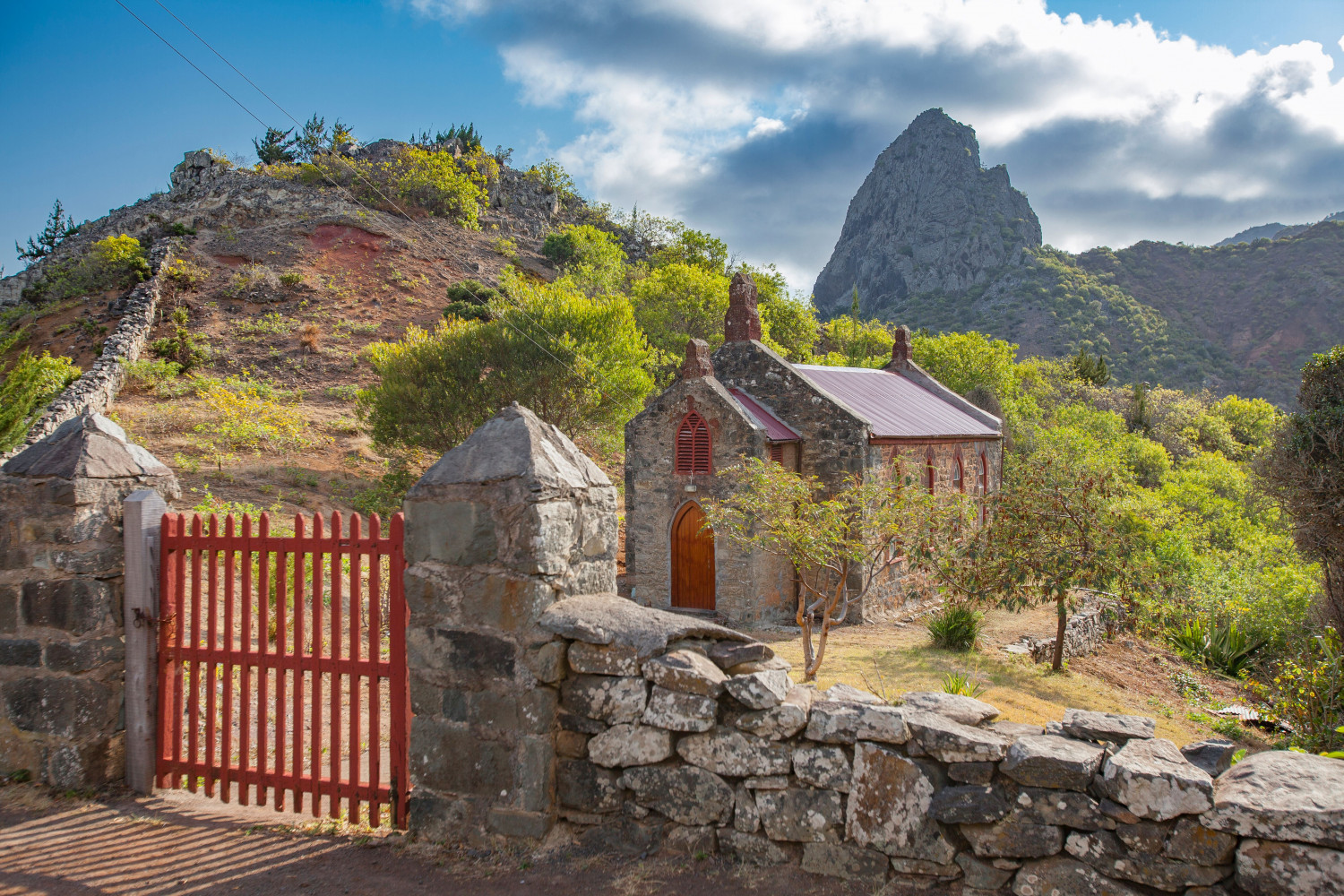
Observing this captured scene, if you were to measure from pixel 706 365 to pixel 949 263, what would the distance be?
309 feet

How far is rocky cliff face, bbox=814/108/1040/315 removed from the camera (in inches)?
3952

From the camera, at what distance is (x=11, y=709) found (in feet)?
18.0

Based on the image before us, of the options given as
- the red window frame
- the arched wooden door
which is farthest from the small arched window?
the arched wooden door

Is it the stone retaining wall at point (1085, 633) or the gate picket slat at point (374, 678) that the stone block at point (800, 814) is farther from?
the stone retaining wall at point (1085, 633)

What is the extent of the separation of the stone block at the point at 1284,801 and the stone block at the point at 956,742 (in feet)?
2.77

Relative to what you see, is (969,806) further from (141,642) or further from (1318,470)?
(1318,470)

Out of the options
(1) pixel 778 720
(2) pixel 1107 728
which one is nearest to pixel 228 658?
(1) pixel 778 720

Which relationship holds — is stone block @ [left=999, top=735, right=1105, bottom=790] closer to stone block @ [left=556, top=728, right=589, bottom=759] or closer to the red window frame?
stone block @ [left=556, top=728, right=589, bottom=759]

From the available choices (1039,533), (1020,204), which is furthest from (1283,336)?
(1039,533)

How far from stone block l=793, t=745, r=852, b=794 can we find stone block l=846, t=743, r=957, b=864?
6 centimetres

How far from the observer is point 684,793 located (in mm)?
4148

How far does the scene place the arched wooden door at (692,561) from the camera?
16.8 m

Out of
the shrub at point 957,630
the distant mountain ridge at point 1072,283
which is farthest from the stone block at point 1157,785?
the distant mountain ridge at point 1072,283

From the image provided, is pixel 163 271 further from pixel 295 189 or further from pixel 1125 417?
pixel 1125 417
